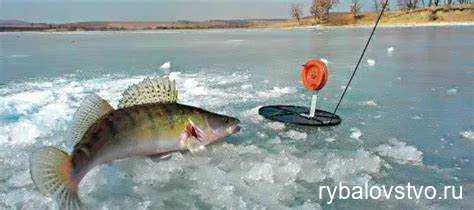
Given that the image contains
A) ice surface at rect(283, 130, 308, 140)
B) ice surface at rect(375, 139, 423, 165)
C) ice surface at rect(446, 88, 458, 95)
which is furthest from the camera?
ice surface at rect(446, 88, 458, 95)

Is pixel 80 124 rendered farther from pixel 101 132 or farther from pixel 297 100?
pixel 297 100

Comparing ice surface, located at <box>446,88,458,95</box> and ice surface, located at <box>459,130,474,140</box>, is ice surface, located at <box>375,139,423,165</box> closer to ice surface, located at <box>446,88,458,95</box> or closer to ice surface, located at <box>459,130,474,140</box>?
ice surface, located at <box>459,130,474,140</box>

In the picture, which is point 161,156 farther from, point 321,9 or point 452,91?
point 321,9

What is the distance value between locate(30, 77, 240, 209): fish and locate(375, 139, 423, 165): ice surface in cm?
140

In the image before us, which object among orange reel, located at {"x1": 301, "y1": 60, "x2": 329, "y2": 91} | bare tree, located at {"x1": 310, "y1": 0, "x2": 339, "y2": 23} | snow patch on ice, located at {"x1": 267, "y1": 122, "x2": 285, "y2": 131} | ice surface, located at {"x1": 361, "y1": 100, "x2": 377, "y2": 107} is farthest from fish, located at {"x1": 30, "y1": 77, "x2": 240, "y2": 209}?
bare tree, located at {"x1": 310, "y1": 0, "x2": 339, "y2": 23}

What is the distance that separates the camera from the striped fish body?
338 cm

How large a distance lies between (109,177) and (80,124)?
50 centimetres

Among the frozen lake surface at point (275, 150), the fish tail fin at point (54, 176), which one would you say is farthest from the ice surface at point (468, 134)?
the fish tail fin at point (54, 176)

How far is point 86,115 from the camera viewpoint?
3.66 m

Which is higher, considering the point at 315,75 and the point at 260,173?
the point at 315,75

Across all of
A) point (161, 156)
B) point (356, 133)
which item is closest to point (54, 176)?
point (161, 156)

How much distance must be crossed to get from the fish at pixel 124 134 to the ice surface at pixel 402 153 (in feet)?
4.59

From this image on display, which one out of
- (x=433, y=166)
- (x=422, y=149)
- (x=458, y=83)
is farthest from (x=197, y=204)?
(x=458, y=83)

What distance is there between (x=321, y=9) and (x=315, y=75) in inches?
3762
